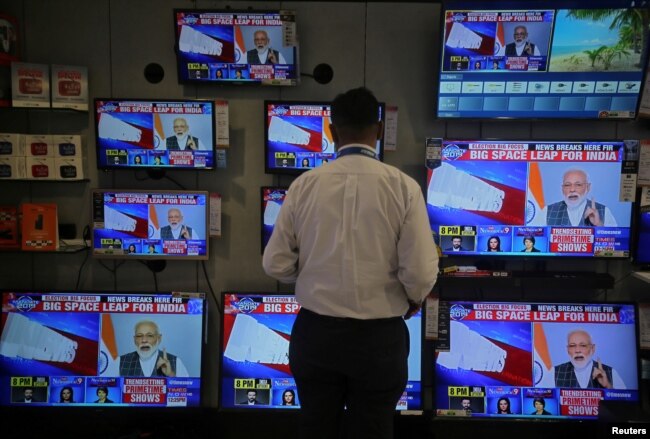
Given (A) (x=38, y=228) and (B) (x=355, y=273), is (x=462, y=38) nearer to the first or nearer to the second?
(B) (x=355, y=273)

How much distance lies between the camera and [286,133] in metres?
2.49

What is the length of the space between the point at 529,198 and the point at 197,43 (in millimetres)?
1835

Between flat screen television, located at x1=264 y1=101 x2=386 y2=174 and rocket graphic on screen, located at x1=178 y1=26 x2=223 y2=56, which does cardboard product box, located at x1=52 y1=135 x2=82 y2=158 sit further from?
flat screen television, located at x1=264 y1=101 x2=386 y2=174

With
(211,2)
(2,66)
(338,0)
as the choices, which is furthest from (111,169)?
(338,0)

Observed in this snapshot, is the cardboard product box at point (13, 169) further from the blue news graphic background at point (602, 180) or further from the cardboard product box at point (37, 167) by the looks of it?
the blue news graphic background at point (602, 180)

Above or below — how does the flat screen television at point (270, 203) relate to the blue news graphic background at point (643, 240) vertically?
above

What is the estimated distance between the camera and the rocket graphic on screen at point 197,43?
2463 millimetres

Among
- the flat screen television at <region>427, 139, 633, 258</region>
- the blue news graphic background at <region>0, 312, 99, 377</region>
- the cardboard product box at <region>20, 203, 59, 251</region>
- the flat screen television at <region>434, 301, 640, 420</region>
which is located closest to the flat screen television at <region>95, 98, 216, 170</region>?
the cardboard product box at <region>20, 203, 59, 251</region>

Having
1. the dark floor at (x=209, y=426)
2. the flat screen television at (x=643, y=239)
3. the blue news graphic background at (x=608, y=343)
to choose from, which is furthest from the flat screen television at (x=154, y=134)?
the flat screen television at (x=643, y=239)

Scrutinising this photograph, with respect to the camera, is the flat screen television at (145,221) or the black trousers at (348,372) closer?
the black trousers at (348,372)

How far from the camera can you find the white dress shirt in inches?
59.8

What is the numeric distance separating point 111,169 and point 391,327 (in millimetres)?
1720

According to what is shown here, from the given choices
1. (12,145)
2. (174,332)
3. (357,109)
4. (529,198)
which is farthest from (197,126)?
(529,198)

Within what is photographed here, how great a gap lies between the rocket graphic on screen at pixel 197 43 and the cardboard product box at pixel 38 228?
1.08m
